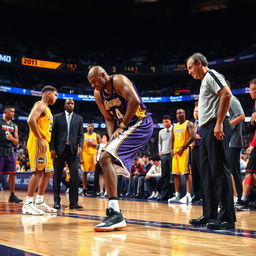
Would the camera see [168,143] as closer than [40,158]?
No

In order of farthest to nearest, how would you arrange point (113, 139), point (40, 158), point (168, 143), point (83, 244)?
point (168, 143) < point (40, 158) < point (113, 139) < point (83, 244)

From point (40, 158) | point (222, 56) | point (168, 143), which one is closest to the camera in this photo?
point (40, 158)

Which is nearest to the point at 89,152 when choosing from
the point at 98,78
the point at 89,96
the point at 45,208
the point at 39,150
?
the point at 45,208

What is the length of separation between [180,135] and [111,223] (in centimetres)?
486

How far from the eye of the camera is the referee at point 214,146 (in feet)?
11.2

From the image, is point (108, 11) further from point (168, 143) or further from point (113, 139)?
point (113, 139)

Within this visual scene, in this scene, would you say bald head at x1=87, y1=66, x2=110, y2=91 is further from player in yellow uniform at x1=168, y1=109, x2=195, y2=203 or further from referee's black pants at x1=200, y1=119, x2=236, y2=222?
player in yellow uniform at x1=168, y1=109, x2=195, y2=203

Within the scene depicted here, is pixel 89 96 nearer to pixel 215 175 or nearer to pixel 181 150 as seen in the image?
pixel 181 150

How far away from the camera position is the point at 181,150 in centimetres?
770

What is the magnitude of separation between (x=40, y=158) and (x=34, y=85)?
26.7 m

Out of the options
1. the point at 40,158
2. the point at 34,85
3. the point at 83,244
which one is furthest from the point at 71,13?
the point at 83,244

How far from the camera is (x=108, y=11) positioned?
30.0 metres

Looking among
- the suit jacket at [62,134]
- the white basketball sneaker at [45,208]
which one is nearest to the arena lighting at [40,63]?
the suit jacket at [62,134]

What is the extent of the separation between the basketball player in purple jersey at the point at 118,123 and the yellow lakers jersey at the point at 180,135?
4003mm
